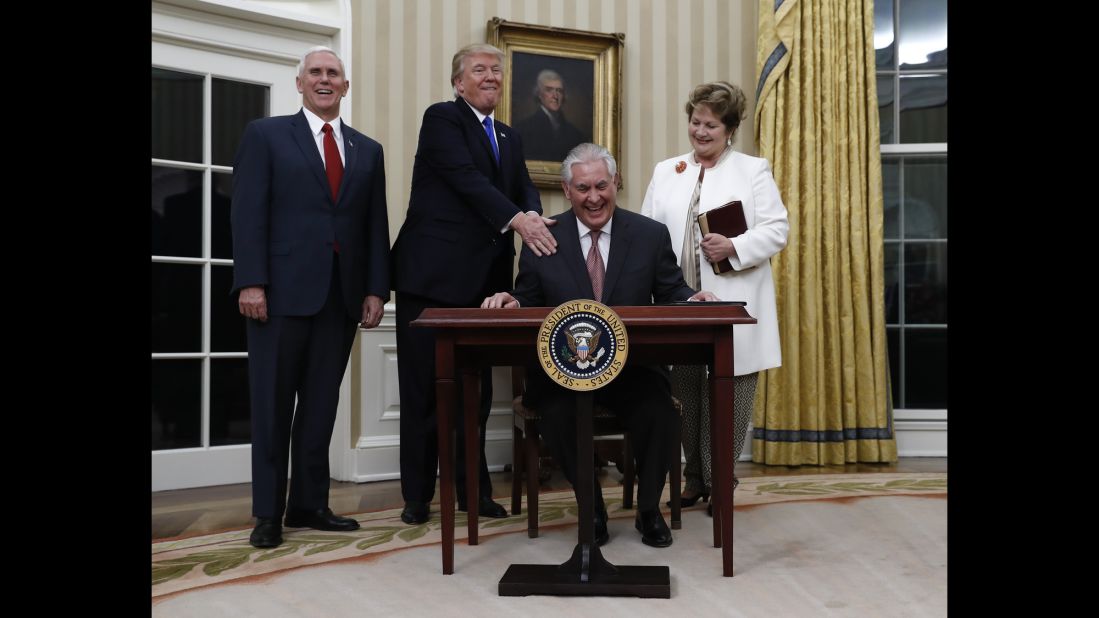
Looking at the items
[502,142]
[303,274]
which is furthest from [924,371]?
[303,274]

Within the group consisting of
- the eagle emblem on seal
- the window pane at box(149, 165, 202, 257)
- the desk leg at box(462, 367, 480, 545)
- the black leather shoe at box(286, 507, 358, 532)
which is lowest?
the black leather shoe at box(286, 507, 358, 532)

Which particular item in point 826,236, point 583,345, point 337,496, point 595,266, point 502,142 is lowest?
point 337,496

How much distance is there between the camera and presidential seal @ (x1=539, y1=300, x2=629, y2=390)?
7.63 feet

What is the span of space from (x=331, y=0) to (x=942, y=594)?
11.5 ft

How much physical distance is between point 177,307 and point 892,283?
369 cm

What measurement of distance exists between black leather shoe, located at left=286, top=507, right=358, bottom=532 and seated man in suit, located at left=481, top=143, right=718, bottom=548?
79 cm

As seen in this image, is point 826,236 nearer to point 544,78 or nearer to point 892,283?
point 892,283

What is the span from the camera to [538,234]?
288cm

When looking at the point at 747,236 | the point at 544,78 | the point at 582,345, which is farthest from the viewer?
the point at 544,78

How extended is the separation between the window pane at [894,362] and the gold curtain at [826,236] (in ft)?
1.18

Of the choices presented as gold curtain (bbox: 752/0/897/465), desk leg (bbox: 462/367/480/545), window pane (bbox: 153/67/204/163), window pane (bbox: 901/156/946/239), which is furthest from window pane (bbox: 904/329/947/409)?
window pane (bbox: 153/67/204/163)

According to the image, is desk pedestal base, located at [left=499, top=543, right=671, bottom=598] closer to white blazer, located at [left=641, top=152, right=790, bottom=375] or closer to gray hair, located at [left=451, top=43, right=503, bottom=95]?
white blazer, located at [left=641, top=152, right=790, bottom=375]

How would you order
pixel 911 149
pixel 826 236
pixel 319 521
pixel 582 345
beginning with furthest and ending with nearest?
pixel 911 149, pixel 826 236, pixel 319 521, pixel 582 345

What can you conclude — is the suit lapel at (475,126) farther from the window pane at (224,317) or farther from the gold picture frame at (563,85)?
the window pane at (224,317)
